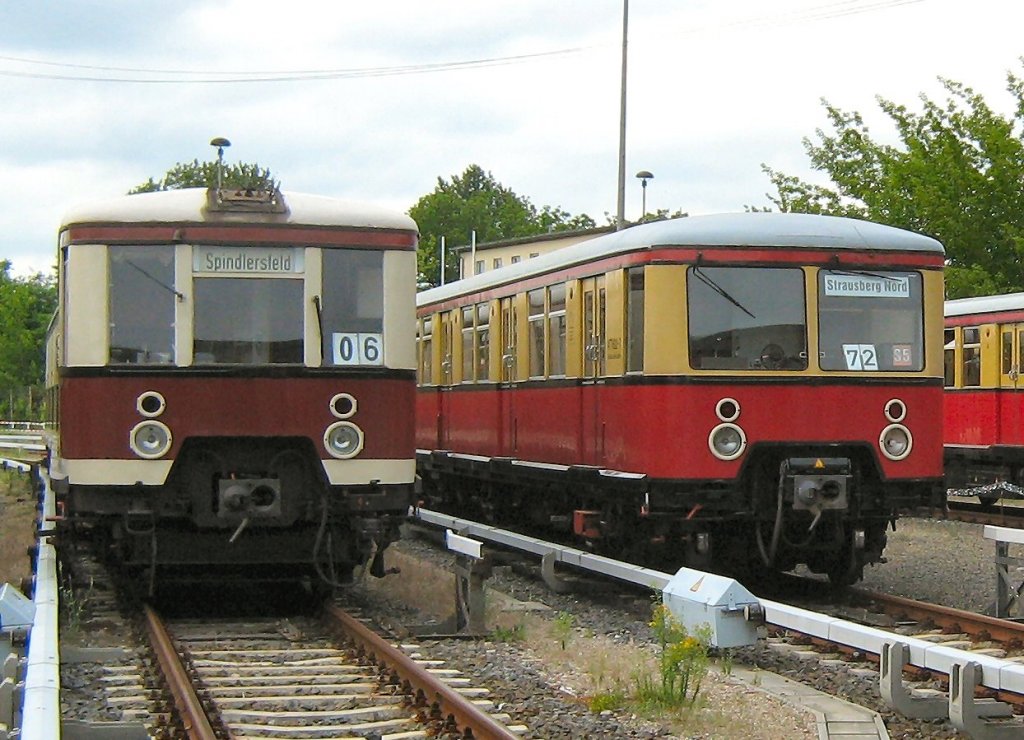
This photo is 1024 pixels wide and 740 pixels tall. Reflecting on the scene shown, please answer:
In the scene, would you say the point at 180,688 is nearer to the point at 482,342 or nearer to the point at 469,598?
the point at 469,598

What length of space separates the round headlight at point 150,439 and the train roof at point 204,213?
1377mm

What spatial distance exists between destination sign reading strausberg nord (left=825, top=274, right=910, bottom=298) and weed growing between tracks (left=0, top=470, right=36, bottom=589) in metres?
6.96

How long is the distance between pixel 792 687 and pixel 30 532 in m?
13.9

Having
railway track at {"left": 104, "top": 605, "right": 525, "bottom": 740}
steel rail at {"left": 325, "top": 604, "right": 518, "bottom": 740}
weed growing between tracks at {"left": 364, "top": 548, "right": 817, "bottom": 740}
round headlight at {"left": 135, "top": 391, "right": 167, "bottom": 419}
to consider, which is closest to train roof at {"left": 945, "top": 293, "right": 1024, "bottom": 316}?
weed growing between tracks at {"left": 364, "top": 548, "right": 817, "bottom": 740}

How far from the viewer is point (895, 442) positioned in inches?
519

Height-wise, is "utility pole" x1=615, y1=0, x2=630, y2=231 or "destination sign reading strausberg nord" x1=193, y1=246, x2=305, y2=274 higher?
"utility pole" x1=615, y1=0, x2=630, y2=231

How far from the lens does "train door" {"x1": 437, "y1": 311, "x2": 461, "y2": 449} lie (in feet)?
65.1

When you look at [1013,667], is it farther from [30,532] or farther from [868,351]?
[30,532]

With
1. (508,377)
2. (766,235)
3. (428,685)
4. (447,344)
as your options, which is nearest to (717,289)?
(766,235)

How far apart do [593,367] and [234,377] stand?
143 inches

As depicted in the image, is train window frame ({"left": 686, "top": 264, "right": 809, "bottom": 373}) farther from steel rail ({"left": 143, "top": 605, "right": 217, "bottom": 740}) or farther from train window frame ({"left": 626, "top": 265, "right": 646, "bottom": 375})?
steel rail ({"left": 143, "top": 605, "right": 217, "bottom": 740})

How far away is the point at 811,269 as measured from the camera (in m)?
13.1

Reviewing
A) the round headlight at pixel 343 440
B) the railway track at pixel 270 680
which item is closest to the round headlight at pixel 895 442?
the round headlight at pixel 343 440

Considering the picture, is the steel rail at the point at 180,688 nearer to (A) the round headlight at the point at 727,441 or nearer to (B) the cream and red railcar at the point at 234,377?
(B) the cream and red railcar at the point at 234,377
